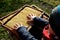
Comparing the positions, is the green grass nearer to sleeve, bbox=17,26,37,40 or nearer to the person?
the person

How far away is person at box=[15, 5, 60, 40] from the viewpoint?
59.3 inches

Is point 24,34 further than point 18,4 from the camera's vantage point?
No

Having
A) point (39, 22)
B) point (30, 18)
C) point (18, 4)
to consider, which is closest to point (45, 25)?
point (39, 22)

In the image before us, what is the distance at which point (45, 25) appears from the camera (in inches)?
86.4

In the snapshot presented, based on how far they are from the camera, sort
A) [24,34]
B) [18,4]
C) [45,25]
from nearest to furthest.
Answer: [24,34] < [45,25] < [18,4]

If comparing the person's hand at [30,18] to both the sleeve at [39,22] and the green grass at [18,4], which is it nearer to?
the sleeve at [39,22]

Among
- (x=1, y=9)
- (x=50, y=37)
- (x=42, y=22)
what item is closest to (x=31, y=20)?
(x=42, y=22)

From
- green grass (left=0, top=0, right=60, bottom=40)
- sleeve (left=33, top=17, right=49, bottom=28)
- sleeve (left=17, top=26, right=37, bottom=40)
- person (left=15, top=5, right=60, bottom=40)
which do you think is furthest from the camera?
green grass (left=0, top=0, right=60, bottom=40)

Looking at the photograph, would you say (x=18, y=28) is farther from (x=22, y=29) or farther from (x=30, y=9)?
(x=30, y=9)

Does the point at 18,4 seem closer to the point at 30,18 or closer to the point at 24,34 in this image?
the point at 30,18

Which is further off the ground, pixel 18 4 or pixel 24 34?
pixel 24 34

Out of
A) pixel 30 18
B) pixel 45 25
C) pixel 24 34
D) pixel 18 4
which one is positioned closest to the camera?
pixel 24 34

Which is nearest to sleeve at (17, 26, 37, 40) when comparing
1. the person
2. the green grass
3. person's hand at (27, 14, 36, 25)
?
the person

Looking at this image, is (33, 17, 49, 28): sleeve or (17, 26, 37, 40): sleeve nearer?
(17, 26, 37, 40): sleeve
